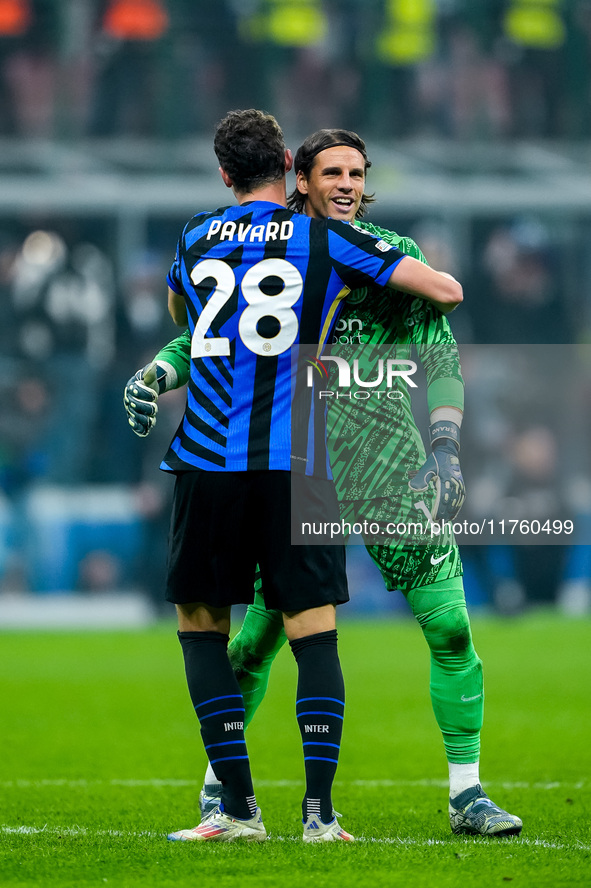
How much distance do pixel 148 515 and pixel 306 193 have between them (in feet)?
29.1

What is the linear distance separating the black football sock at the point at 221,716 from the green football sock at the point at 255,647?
399mm

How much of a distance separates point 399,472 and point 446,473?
37cm

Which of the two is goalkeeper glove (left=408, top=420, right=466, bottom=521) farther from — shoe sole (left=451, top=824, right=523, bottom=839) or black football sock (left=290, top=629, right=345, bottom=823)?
shoe sole (left=451, top=824, right=523, bottom=839)

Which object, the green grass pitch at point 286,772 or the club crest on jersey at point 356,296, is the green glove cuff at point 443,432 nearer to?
the club crest on jersey at point 356,296

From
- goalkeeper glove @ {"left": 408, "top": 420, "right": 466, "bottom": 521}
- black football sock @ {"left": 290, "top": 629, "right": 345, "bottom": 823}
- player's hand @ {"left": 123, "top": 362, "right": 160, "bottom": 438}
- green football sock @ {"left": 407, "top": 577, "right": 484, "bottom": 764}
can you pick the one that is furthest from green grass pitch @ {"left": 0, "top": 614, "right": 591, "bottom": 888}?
player's hand @ {"left": 123, "top": 362, "right": 160, "bottom": 438}

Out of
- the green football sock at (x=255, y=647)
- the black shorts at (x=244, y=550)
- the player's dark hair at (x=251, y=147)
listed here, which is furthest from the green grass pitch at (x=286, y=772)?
the player's dark hair at (x=251, y=147)

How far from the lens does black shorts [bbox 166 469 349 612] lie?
3.70m

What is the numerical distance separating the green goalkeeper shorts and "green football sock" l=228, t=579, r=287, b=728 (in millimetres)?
382

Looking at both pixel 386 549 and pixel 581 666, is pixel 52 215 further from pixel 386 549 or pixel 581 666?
pixel 386 549

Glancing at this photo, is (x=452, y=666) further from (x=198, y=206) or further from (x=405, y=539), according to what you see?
(x=198, y=206)

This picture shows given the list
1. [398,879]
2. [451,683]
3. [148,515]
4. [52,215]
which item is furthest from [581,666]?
[52,215]

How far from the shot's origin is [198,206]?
14.1m

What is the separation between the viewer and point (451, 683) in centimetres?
399

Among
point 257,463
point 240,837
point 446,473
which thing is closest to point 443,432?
point 446,473
